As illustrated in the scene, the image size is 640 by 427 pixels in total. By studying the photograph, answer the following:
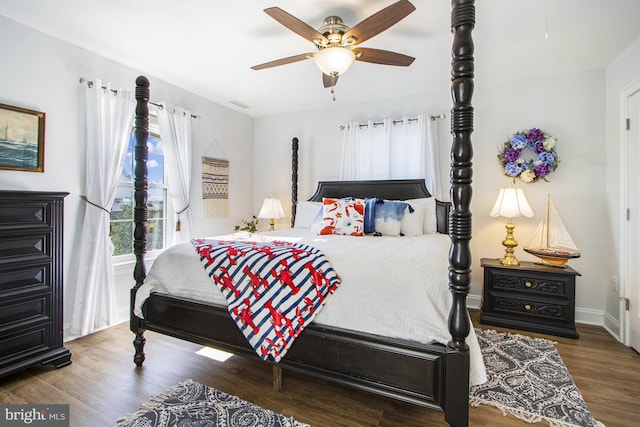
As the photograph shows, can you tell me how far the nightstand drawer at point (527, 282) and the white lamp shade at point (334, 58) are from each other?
239 cm

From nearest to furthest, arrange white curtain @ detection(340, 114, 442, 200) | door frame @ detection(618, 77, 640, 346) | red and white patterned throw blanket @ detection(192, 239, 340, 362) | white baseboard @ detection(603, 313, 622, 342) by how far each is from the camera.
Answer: red and white patterned throw blanket @ detection(192, 239, 340, 362) → door frame @ detection(618, 77, 640, 346) → white baseboard @ detection(603, 313, 622, 342) → white curtain @ detection(340, 114, 442, 200)

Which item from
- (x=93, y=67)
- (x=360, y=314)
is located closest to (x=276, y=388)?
(x=360, y=314)

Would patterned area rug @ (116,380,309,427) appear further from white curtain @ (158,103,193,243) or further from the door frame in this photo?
the door frame

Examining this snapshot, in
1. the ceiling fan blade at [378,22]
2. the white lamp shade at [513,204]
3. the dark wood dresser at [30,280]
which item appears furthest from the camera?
the white lamp shade at [513,204]

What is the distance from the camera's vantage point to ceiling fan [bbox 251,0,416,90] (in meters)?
1.90

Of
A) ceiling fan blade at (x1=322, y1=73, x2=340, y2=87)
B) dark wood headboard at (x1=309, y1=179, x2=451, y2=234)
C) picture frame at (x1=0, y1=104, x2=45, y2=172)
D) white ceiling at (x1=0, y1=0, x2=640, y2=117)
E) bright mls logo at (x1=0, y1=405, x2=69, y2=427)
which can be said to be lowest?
Answer: bright mls logo at (x1=0, y1=405, x2=69, y2=427)

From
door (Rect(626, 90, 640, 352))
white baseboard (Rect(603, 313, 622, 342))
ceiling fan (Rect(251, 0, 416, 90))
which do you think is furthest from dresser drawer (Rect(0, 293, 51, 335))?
white baseboard (Rect(603, 313, 622, 342))

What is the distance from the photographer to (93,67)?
286 cm

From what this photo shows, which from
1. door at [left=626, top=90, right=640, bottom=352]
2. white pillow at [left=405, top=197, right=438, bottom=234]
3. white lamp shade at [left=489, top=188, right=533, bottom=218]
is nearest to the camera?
door at [left=626, top=90, right=640, bottom=352]

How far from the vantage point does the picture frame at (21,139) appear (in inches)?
91.1

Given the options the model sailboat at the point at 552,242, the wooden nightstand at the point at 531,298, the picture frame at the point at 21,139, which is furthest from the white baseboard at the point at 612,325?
the picture frame at the point at 21,139

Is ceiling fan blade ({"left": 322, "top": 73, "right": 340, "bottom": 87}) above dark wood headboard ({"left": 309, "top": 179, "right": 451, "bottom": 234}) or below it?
above

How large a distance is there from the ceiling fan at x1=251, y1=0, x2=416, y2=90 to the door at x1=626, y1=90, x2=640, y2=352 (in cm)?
201

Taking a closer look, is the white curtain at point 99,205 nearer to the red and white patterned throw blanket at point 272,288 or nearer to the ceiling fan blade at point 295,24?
the red and white patterned throw blanket at point 272,288
